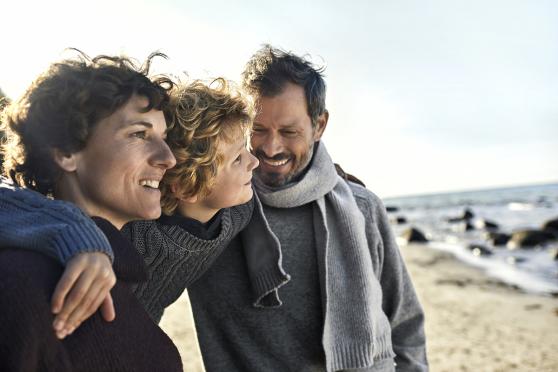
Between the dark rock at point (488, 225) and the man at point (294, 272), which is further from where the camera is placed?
the dark rock at point (488, 225)

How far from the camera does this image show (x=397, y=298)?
313 centimetres

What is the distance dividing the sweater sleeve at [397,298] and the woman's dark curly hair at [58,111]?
1621mm

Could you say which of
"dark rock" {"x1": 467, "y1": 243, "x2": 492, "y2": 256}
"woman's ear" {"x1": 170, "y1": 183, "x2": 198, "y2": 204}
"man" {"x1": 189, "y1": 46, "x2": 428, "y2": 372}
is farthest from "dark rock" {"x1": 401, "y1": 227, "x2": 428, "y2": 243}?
"woman's ear" {"x1": 170, "y1": 183, "x2": 198, "y2": 204}

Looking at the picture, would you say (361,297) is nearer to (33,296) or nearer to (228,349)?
(228,349)

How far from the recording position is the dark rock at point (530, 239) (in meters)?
15.6

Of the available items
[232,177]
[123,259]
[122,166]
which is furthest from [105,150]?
[232,177]

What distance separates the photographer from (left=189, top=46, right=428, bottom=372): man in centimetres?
271

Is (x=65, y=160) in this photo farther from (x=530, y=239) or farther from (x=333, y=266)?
(x=530, y=239)

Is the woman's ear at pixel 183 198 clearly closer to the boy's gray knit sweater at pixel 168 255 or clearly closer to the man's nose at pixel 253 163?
the boy's gray knit sweater at pixel 168 255

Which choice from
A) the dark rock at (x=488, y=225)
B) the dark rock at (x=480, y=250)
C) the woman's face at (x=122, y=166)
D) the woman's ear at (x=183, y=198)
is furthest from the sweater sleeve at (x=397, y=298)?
the dark rock at (x=488, y=225)

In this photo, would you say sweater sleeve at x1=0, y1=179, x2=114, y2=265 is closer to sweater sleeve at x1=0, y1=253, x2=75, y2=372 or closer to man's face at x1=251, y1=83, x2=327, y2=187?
sweater sleeve at x1=0, y1=253, x2=75, y2=372

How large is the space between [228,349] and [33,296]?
1.63 metres

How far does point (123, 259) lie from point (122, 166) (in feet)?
1.34

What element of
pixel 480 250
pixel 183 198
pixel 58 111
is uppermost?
pixel 58 111
